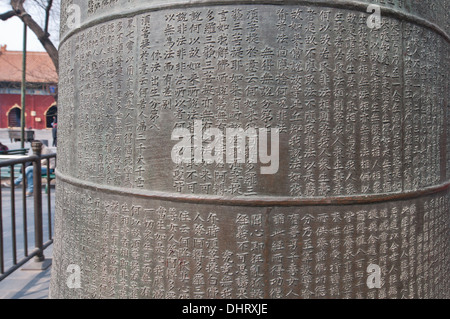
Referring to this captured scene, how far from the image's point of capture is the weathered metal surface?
6.44 feet

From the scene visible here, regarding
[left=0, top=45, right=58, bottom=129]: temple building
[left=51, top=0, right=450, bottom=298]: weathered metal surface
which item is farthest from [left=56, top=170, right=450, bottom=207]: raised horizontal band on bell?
[left=0, top=45, right=58, bottom=129]: temple building

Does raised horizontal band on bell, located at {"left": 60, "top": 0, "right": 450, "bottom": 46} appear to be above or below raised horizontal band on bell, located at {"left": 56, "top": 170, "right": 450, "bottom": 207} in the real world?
above

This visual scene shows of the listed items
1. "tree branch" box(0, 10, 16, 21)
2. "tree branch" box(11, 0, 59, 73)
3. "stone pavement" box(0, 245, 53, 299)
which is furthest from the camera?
"tree branch" box(0, 10, 16, 21)

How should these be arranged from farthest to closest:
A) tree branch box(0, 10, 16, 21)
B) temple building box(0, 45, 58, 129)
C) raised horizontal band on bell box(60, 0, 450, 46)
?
1. temple building box(0, 45, 58, 129)
2. tree branch box(0, 10, 16, 21)
3. raised horizontal band on bell box(60, 0, 450, 46)

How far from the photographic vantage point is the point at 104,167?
2236 millimetres

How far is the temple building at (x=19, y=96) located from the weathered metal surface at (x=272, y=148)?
23815 mm

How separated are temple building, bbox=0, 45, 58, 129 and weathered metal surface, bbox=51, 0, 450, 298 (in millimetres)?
23815

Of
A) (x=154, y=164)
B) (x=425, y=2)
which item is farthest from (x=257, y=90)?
(x=425, y=2)

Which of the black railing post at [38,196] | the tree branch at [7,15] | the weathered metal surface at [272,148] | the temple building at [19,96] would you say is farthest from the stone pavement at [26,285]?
the temple building at [19,96]

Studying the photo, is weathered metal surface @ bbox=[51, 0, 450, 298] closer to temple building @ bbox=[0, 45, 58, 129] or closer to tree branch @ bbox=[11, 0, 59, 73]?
tree branch @ bbox=[11, 0, 59, 73]

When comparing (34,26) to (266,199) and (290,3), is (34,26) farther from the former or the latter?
(266,199)

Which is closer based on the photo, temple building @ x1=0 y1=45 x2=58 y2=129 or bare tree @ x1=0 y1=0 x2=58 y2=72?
bare tree @ x1=0 y1=0 x2=58 y2=72

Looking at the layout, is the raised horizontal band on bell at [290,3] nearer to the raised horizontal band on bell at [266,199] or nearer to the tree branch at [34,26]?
the raised horizontal band on bell at [266,199]

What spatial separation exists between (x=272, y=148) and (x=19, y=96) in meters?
28.5
